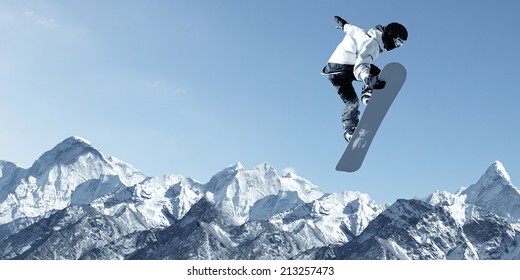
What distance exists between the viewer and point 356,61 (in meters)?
15.1

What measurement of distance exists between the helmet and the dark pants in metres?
1.11

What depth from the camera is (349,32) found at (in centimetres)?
1565

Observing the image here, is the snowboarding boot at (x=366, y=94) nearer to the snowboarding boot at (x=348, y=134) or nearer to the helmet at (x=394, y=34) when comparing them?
the snowboarding boot at (x=348, y=134)

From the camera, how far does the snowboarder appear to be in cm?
1491

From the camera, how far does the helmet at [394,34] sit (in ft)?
48.9

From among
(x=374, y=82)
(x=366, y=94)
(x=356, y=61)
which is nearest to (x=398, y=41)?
(x=356, y=61)

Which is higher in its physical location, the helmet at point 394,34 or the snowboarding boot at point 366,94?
the helmet at point 394,34

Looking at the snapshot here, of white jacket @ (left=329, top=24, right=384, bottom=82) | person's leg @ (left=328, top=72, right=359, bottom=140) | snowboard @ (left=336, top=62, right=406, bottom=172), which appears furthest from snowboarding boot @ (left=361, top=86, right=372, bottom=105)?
white jacket @ (left=329, top=24, right=384, bottom=82)

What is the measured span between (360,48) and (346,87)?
1429 mm

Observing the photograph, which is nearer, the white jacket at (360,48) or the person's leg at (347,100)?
the white jacket at (360,48)

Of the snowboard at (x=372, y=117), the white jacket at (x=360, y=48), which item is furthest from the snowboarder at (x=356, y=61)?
the snowboard at (x=372, y=117)

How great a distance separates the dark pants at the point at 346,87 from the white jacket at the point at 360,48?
235 millimetres
